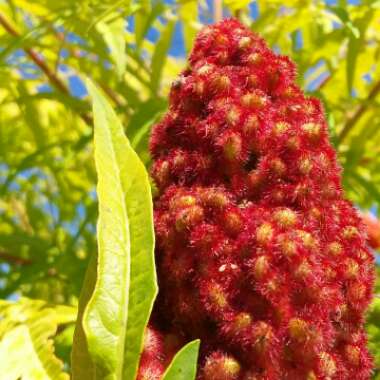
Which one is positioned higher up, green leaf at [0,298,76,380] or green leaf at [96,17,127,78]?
green leaf at [96,17,127,78]

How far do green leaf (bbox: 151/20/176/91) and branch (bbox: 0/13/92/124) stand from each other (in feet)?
0.70

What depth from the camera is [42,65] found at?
1964 mm

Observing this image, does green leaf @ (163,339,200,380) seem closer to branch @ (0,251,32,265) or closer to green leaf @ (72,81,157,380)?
green leaf @ (72,81,157,380)

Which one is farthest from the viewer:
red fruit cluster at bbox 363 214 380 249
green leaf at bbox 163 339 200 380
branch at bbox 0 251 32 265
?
branch at bbox 0 251 32 265

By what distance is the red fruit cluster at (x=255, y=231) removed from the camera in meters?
0.95

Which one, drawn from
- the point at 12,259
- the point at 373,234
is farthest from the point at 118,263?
the point at 12,259

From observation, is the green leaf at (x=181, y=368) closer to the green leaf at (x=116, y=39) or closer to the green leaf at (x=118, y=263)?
the green leaf at (x=118, y=263)

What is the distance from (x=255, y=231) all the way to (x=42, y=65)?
112cm

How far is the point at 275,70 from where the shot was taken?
113cm

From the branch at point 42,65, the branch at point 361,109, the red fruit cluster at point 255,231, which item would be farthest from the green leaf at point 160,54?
the red fruit cluster at point 255,231

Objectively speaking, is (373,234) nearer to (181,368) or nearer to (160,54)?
(160,54)

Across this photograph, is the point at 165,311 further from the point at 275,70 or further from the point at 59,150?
the point at 59,150

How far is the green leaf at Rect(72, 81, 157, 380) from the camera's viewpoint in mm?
853

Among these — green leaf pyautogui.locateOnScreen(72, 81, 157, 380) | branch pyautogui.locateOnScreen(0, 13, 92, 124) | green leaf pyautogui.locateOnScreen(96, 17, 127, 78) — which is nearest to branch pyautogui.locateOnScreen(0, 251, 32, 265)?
branch pyautogui.locateOnScreen(0, 13, 92, 124)
